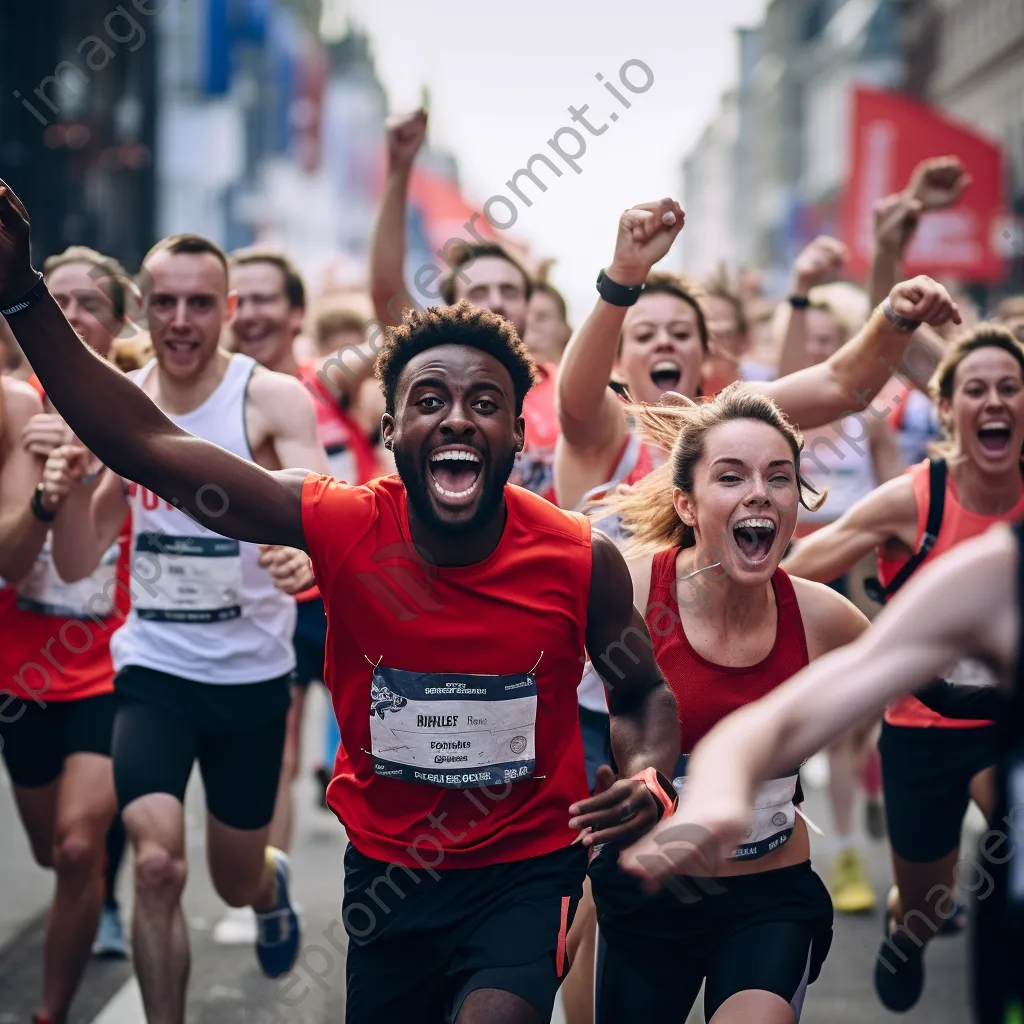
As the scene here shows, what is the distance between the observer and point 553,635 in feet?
11.7

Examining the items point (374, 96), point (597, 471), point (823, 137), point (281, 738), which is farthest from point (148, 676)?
point (374, 96)

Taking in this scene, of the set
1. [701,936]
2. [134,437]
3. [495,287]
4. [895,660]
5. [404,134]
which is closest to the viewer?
[895,660]

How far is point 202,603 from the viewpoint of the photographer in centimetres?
500

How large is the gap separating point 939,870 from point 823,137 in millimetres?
75645

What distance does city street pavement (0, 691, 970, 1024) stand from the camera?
18.1ft

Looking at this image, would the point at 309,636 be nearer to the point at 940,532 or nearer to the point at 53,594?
the point at 53,594

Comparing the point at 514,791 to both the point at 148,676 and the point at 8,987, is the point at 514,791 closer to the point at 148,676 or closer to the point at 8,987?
the point at 148,676

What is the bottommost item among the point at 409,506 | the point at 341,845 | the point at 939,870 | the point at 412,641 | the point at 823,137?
the point at 341,845

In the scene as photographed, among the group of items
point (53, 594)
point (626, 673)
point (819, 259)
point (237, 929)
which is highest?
point (819, 259)

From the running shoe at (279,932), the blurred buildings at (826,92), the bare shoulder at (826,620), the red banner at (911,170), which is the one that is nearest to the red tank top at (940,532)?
the bare shoulder at (826,620)

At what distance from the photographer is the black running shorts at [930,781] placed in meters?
4.96

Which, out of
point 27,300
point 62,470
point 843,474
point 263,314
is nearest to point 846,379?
point 62,470

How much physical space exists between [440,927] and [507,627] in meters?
0.64

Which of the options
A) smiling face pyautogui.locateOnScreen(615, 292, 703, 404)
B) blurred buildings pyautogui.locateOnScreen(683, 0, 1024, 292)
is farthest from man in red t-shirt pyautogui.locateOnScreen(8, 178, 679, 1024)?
blurred buildings pyautogui.locateOnScreen(683, 0, 1024, 292)
